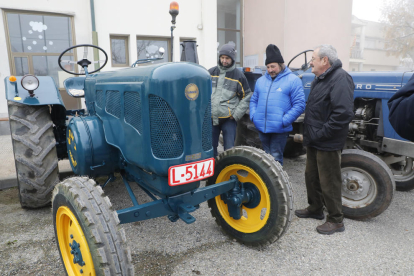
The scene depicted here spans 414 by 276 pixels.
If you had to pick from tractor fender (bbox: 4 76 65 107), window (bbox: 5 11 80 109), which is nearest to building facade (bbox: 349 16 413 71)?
window (bbox: 5 11 80 109)

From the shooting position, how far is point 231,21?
40.1ft

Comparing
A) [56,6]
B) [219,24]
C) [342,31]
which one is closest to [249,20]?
[219,24]

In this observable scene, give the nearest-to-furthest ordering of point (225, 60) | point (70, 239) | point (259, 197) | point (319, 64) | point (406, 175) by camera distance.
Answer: point (70, 239) → point (259, 197) → point (319, 64) → point (225, 60) → point (406, 175)

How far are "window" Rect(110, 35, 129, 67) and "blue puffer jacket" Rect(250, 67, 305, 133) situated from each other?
621cm

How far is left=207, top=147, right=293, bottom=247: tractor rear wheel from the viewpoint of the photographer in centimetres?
215

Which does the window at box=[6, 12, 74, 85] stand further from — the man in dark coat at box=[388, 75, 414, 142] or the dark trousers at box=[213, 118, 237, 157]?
the man in dark coat at box=[388, 75, 414, 142]

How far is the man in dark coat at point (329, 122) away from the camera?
2.46 metres

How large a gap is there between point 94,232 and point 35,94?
1.99 meters

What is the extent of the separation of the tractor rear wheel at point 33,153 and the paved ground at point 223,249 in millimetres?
251

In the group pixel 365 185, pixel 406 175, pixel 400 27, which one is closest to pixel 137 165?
pixel 365 185

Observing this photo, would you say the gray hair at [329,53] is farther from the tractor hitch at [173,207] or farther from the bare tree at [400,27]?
the bare tree at [400,27]

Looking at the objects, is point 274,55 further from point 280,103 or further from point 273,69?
point 280,103

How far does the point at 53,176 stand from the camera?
111 inches

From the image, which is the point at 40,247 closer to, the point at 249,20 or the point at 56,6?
the point at 56,6
